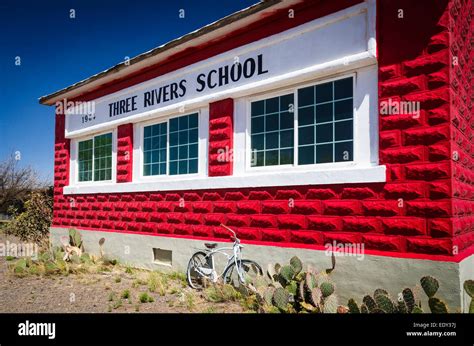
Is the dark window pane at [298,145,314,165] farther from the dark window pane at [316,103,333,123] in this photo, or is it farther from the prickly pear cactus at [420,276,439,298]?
the prickly pear cactus at [420,276,439,298]

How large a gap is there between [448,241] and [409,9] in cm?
322

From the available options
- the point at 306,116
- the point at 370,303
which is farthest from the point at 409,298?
the point at 306,116

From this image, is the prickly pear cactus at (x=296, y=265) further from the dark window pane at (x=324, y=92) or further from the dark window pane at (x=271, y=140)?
the dark window pane at (x=324, y=92)

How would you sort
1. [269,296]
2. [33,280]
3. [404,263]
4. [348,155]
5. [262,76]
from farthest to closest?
[33,280], [262,76], [348,155], [269,296], [404,263]

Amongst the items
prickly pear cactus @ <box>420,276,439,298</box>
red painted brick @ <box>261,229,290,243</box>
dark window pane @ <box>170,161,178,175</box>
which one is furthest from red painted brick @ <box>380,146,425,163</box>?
dark window pane @ <box>170,161,178,175</box>

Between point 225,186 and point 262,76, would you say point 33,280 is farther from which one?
point 262,76

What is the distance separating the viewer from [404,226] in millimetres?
5090

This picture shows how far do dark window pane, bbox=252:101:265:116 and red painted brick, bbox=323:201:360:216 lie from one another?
2208mm

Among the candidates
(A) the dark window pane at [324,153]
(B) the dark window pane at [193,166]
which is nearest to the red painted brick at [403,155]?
(A) the dark window pane at [324,153]

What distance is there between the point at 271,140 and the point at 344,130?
4.73 feet

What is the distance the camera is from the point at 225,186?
7.29 m

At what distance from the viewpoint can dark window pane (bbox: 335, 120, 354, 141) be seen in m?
5.82

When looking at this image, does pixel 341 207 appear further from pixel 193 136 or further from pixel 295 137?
pixel 193 136
